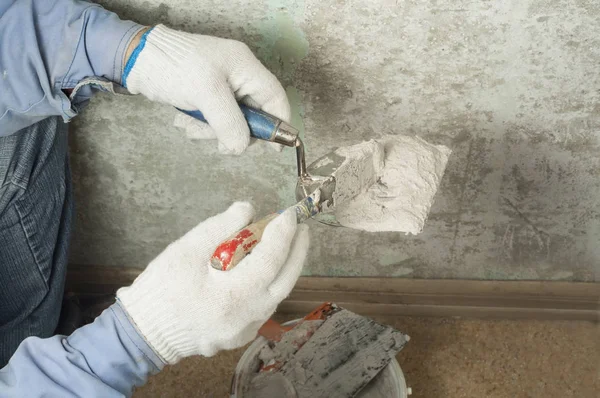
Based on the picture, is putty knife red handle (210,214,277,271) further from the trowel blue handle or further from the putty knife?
the trowel blue handle

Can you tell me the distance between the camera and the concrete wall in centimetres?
125

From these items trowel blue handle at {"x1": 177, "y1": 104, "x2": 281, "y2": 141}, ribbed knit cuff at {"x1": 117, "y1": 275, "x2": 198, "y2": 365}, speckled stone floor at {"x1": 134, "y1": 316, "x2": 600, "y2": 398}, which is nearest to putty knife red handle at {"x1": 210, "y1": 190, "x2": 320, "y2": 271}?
ribbed knit cuff at {"x1": 117, "y1": 275, "x2": 198, "y2": 365}

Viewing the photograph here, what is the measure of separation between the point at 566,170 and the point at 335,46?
2.23ft

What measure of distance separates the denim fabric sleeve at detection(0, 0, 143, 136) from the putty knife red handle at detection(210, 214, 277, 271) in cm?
46

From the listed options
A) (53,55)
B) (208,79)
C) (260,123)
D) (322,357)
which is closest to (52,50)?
(53,55)

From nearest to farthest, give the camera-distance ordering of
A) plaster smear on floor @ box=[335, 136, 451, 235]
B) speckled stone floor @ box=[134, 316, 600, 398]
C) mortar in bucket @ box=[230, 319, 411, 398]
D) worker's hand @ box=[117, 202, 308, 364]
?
worker's hand @ box=[117, 202, 308, 364] < plaster smear on floor @ box=[335, 136, 451, 235] < mortar in bucket @ box=[230, 319, 411, 398] < speckled stone floor @ box=[134, 316, 600, 398]

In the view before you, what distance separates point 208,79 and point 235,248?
0.35 m

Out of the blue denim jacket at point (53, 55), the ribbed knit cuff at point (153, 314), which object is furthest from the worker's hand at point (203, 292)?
the blue denim jacket at point (53, 55)

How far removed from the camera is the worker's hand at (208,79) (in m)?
1.11

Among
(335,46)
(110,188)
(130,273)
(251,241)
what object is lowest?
(130,273)

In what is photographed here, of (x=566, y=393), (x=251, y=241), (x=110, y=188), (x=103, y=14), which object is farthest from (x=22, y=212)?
(x=566, y=393)

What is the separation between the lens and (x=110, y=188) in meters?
1.64

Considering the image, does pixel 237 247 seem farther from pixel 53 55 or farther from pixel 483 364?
pixel 483 364

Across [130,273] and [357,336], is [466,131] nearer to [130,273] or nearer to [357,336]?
[357,336]
